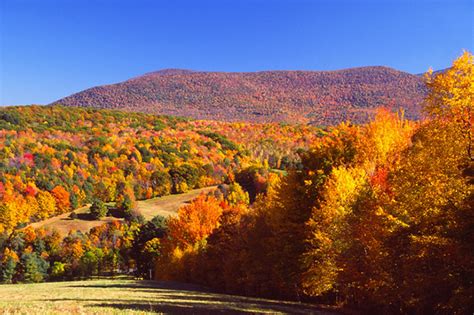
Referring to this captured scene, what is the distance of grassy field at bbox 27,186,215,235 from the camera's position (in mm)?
137000

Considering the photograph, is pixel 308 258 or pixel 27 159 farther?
pixel 27 159

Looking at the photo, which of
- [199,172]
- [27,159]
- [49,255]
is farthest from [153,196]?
[49,255]

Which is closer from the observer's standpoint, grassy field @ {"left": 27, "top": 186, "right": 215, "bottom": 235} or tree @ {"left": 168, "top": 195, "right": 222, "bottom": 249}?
tree @ {"left": 168, "top": 195, "right": 222, "bottom": 249}

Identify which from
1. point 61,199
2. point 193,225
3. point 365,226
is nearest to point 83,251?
point 61,199

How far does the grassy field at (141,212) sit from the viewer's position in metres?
137

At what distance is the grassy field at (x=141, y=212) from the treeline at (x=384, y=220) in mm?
103428

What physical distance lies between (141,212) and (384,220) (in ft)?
439

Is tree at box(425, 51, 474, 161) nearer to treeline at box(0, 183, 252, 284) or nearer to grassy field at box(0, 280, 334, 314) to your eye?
grassy field at box(0, 280, 334, 314)

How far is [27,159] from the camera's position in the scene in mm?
166000

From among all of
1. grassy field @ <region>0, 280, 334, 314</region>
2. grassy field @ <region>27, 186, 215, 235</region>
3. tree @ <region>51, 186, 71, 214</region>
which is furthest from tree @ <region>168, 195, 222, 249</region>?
tree @ <region>51, 186, 71, 214</region>

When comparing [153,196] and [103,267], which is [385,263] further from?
[153,196]

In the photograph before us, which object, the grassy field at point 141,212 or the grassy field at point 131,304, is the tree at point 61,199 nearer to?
the grassy field at point 141,212

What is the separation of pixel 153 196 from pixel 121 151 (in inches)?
1372

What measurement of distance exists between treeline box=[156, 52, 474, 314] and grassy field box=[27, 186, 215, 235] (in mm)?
103428
